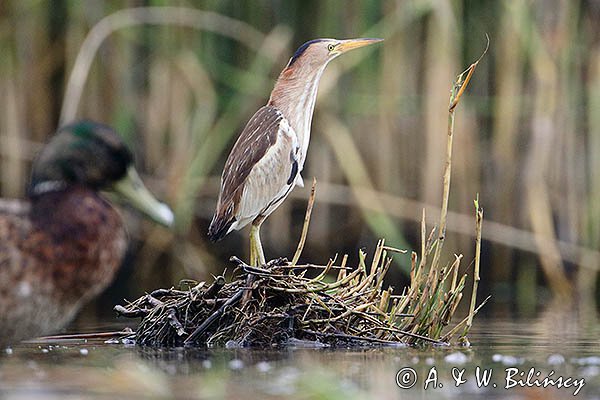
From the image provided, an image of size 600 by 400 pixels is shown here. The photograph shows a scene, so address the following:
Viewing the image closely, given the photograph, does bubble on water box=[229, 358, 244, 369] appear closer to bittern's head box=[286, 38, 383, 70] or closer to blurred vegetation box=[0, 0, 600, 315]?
bittern's head box=[286, 38, 383, 70]

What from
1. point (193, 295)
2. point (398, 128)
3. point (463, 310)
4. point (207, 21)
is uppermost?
point (207, 21)

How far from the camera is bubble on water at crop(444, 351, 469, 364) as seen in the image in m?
5.88

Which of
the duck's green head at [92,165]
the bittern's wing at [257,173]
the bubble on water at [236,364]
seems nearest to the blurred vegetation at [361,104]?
the bittern's wing at [257,173]

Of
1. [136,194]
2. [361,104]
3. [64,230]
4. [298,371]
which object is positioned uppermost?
[361,104]

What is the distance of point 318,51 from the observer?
829cm

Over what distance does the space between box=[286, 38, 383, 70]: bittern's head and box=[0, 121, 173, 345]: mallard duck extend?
9.60ft

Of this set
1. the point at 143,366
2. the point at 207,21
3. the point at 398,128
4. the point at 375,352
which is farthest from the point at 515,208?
the point at 143,366

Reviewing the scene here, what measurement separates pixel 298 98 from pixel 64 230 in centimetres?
298

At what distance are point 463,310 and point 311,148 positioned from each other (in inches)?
96.2

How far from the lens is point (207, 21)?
35.4 feet

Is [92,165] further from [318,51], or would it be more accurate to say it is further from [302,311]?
[318,51]

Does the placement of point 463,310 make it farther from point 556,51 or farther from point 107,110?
point 107,110

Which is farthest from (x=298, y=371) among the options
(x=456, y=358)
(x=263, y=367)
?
(x=456, y=358)

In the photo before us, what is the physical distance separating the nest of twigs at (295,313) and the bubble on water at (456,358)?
0.36m
